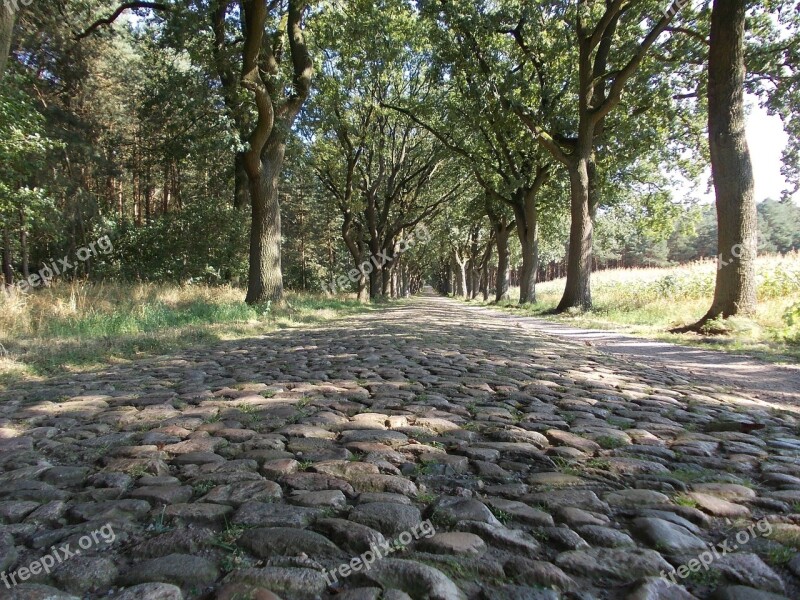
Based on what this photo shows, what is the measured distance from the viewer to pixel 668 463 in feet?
9.94

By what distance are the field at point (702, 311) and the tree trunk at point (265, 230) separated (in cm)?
890

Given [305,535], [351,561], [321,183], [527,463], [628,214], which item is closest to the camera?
[351,561]

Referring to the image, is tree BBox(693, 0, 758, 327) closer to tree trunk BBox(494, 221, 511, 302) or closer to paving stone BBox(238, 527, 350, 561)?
paving stone BBox(238, 527, 350, 561)

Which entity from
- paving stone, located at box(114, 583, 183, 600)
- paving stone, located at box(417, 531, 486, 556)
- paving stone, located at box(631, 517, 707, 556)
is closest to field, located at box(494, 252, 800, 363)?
paving stone, located at box(631, 517, 707, 556)

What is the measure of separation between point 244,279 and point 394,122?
40.9 ft

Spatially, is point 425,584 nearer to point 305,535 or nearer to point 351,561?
point 351,561

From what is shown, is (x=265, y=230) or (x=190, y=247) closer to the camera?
(x=265, y=230)

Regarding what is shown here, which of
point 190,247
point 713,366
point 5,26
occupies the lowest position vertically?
point 713,366

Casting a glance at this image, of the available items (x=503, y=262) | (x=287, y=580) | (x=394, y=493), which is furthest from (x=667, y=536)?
(x=503, y=262)

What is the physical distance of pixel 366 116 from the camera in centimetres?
2598

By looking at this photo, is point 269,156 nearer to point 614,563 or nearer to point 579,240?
point 579,240

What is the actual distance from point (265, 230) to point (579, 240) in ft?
33.7

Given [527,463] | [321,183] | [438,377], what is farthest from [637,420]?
[321,183]

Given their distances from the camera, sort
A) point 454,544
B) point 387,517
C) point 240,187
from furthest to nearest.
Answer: point 240,187, point 387,517, point 454,544
